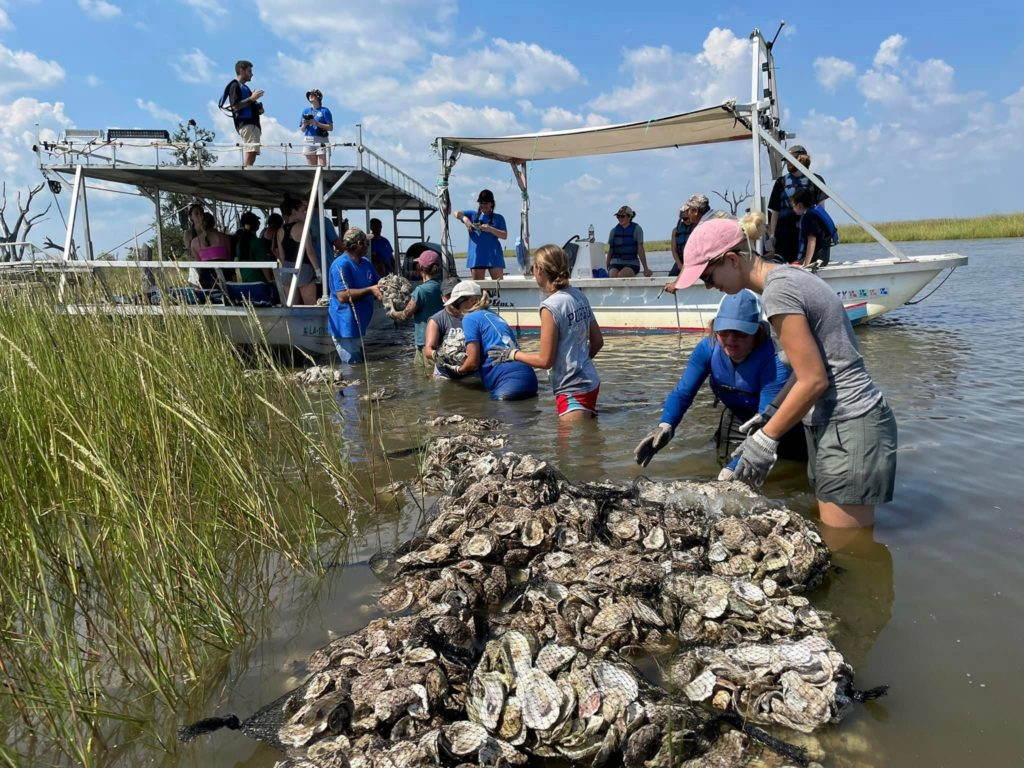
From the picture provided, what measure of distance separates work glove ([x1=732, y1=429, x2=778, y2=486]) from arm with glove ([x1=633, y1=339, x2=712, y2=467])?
992mm

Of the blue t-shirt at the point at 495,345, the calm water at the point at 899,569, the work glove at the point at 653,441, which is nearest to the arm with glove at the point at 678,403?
the work glove at the point at 653,441

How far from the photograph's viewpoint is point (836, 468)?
3.76 metres

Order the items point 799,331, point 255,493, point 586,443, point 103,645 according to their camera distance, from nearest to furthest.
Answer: point 103,645 → point 799,331 → point 255,493 → point 586,443

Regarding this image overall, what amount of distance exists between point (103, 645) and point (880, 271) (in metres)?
12.9

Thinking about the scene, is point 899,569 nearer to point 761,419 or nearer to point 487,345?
point 761,419

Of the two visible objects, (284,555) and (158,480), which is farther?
(284,555)

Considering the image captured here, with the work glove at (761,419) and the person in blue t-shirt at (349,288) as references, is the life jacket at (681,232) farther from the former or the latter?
the work glove at (761,419)

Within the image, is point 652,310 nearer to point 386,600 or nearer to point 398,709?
point 386,600

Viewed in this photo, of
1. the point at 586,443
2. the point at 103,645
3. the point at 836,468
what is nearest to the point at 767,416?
the point at 836,468

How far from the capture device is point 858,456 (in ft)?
12.1

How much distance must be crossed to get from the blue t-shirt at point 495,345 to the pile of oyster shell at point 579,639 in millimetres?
3195

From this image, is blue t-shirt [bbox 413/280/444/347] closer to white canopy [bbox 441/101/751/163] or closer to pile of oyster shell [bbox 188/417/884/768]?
white canopy [bbox 441/101/751/163]

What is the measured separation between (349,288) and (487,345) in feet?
10.6

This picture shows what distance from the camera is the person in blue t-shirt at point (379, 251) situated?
46.8 feet
